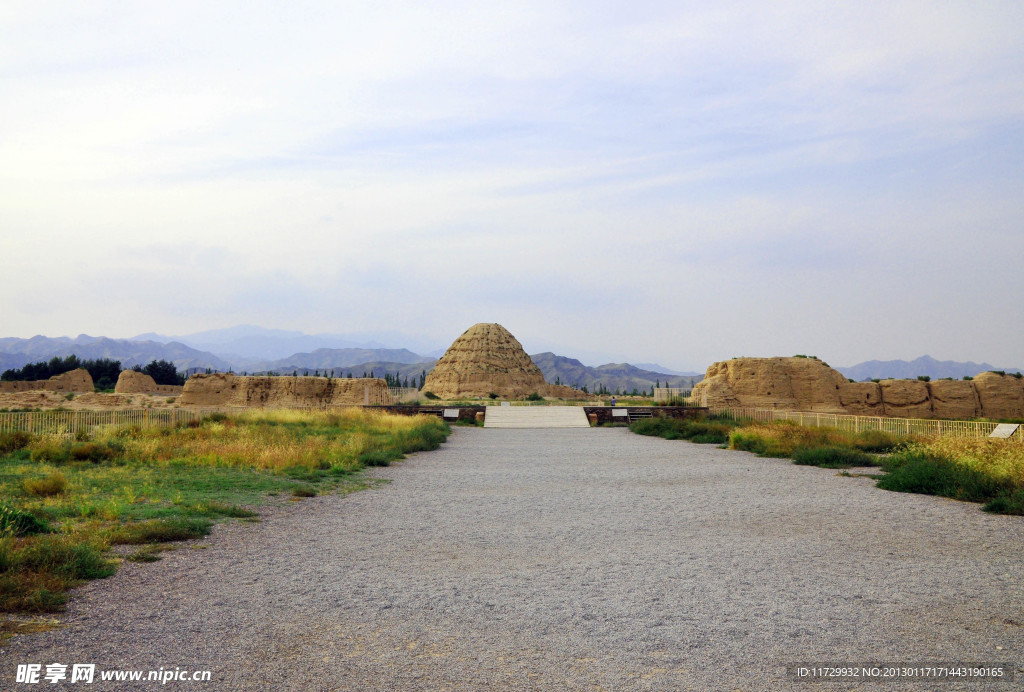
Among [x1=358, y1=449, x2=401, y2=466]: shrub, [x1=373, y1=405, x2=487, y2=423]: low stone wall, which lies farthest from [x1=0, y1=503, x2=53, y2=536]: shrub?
[x1=373, y1=405, x2=487, y2=423]: low stone wall

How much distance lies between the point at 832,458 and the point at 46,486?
14.6 meters

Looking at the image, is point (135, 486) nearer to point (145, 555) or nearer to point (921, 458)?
point (145, 555)

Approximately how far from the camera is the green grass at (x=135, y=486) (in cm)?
499

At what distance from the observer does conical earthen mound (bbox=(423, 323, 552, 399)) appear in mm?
60531

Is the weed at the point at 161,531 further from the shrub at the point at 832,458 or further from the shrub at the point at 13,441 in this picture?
the shrub at the point at 832,458

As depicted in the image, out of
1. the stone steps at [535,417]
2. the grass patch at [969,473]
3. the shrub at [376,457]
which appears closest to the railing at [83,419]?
the shrub at [376,457]

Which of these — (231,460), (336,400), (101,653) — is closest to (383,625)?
(101,653)

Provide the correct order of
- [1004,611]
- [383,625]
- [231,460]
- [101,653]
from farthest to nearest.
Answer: [231,460]
[1004,611]
[383,625]
[101,653]

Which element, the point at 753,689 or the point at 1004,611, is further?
the point at 1004,611

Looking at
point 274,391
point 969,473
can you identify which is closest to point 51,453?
point 969,473

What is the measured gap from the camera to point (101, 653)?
3672mm

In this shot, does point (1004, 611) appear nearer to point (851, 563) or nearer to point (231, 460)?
point (851, 563)

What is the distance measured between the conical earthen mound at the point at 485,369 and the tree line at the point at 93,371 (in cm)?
2631

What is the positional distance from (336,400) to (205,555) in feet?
117
